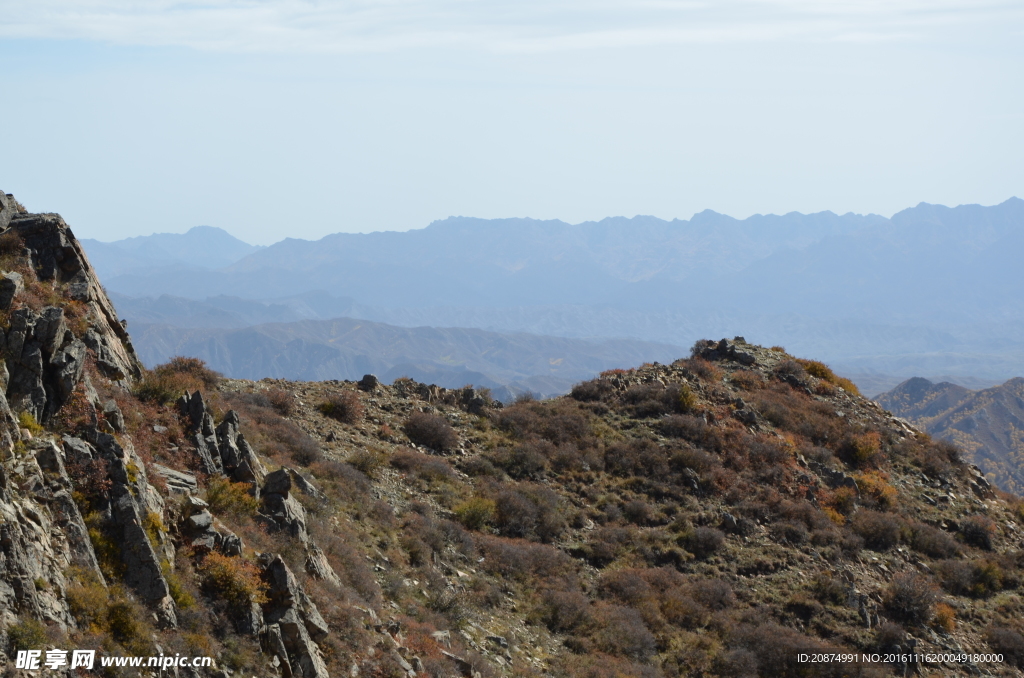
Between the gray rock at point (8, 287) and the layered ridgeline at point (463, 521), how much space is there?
0.26 feet

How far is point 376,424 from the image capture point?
25.7 m

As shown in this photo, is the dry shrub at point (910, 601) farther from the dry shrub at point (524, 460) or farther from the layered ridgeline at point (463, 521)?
the dry shrub at point (524, 460)

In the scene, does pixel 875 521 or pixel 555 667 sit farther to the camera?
pixel 875 521

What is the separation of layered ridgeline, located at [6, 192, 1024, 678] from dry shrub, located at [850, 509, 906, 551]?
0.34ft

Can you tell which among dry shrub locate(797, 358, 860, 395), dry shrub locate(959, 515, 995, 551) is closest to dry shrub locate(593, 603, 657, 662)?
dry shrub locate(959, 515, 995, 551)

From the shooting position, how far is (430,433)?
2541 centimetres

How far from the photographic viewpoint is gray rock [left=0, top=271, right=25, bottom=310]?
11930 millimetres

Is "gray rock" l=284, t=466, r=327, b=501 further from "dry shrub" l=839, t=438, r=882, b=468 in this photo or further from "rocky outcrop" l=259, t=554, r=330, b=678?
"dry shrub" l=839, t=438, r=882, b=468

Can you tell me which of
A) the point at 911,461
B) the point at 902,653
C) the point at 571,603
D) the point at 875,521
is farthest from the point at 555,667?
the point at 911,461

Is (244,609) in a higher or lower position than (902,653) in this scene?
higher

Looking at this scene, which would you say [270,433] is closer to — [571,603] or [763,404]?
[571,603]

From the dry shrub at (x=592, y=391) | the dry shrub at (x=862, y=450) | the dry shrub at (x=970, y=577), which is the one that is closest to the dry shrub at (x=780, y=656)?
the dry shrub at (x=970, y=577)

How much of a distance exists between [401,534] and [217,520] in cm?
656

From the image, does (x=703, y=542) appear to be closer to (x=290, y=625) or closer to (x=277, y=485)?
(x=277, y=485)
